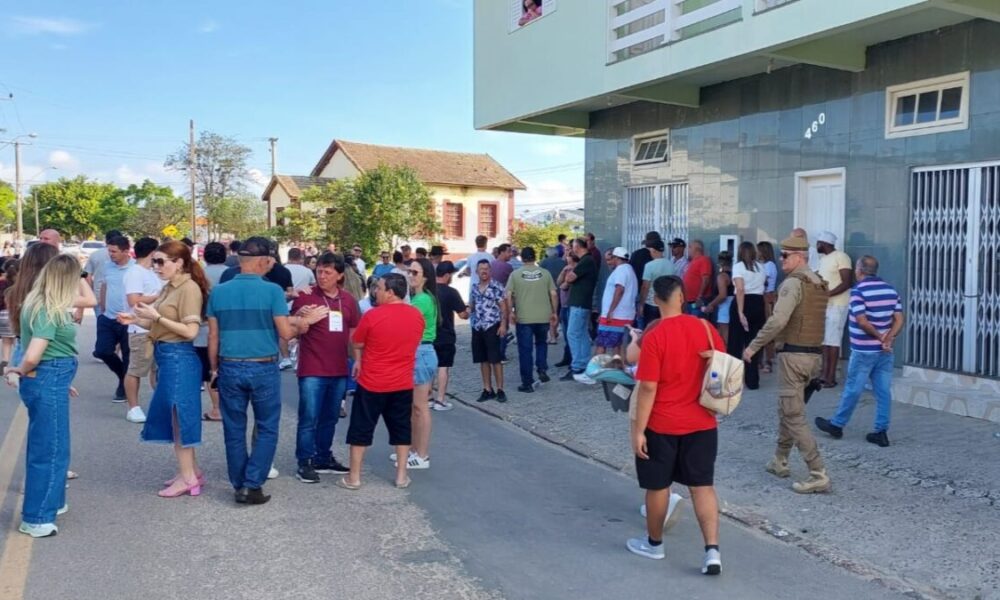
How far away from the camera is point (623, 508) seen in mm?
6223

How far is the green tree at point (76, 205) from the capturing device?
7475 cm

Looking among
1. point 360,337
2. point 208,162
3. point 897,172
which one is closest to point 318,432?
point 360,337

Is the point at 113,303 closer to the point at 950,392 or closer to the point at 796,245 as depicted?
the point at 796,245

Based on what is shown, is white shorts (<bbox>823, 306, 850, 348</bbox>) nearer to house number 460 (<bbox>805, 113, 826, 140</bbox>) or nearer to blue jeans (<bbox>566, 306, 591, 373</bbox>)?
house number 460 (<bbox>805, 113, 826, 140</bbox>)

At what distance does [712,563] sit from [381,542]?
200 centimetres

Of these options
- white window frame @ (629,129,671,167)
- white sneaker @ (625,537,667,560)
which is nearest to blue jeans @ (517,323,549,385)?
white window frame @ (629,129,671,167)

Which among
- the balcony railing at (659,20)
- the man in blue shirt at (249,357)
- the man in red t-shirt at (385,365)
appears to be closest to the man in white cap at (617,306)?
the balcony railing at (659,20)

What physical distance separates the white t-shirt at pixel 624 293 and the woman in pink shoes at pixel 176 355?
5.63 meters

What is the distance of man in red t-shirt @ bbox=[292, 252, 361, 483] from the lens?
21.8 feet

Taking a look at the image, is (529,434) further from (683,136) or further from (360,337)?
(683,136)

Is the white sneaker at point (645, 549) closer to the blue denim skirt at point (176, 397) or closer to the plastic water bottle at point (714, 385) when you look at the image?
the plastic water bottle at point (714, 385)

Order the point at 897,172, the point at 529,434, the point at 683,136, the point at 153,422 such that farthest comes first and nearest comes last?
the point at 683,136, the point at 897,172, the point at 529,434, the point at 153,422

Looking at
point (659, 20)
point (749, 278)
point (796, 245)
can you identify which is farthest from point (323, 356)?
point (659, 20)

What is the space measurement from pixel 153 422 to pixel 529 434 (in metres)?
3.94
